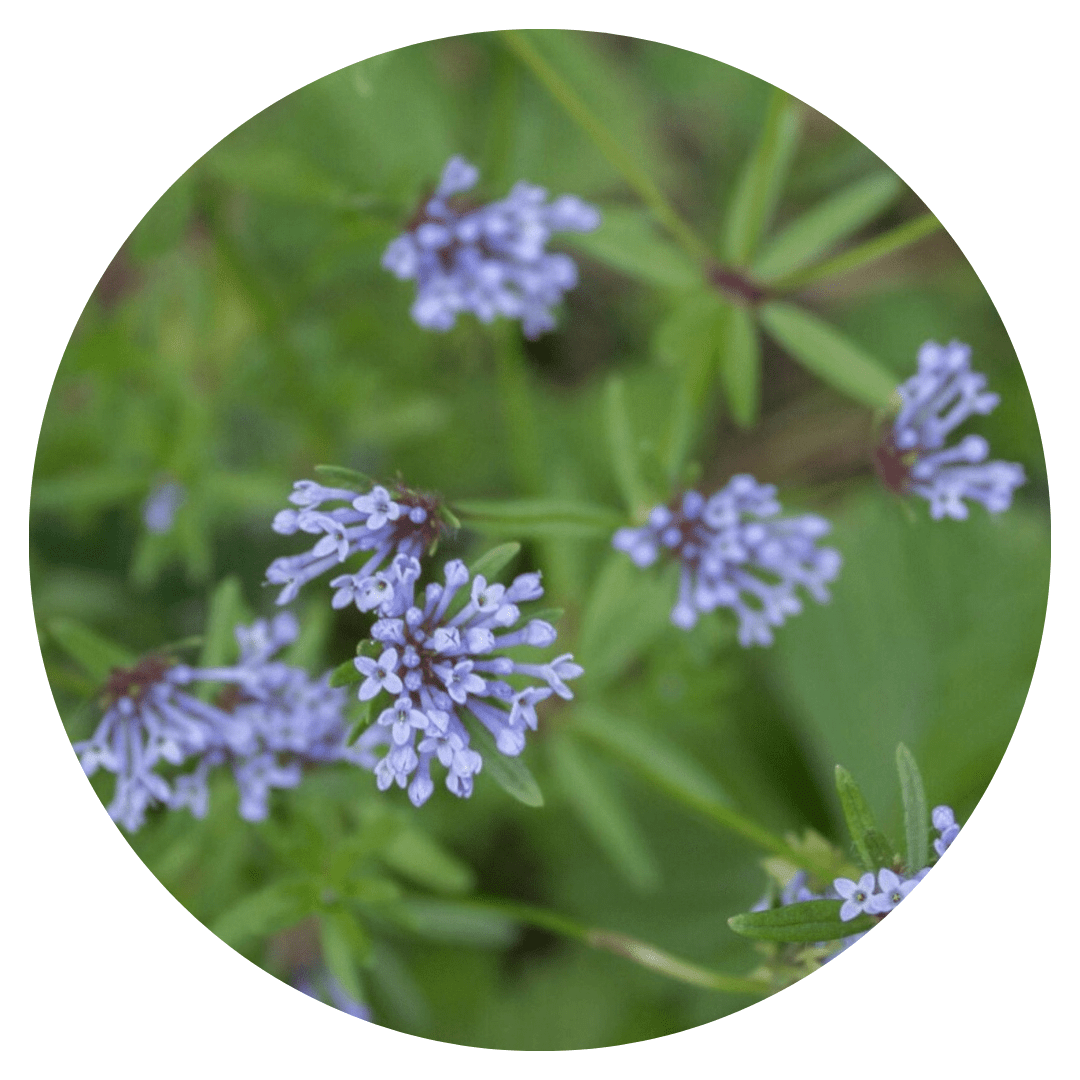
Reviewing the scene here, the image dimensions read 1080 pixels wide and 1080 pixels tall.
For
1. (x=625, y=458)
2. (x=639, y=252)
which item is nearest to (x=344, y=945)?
(x=625, y=458)

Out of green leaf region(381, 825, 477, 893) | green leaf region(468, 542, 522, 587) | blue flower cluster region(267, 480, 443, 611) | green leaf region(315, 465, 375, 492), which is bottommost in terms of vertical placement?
green leaf region(381, 825, 477, 893)

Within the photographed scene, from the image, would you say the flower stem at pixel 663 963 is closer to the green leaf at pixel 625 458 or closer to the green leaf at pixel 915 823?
the green leaf at pixel 915 823

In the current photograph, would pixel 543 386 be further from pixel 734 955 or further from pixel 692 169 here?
pixel 734 955

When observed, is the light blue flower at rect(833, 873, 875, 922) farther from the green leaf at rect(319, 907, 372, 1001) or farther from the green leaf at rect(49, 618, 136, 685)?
the green leaf at rect(49, 618, 136, 685)

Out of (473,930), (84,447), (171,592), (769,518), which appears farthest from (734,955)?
(84,447)

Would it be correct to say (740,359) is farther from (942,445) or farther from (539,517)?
(539,517)

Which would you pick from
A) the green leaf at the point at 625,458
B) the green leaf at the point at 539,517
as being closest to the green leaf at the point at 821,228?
the green leaf at the point at 625,458

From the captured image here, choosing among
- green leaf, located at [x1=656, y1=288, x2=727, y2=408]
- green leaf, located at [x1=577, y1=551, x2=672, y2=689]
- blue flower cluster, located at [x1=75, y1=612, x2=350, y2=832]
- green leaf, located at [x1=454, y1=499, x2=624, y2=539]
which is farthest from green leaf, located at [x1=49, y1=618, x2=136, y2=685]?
green leaf, located at [x1=656, y1=288, x2=727, y2=408]

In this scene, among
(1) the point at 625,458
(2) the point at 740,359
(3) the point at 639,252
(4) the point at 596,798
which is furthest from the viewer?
(4) the point at 596,798
